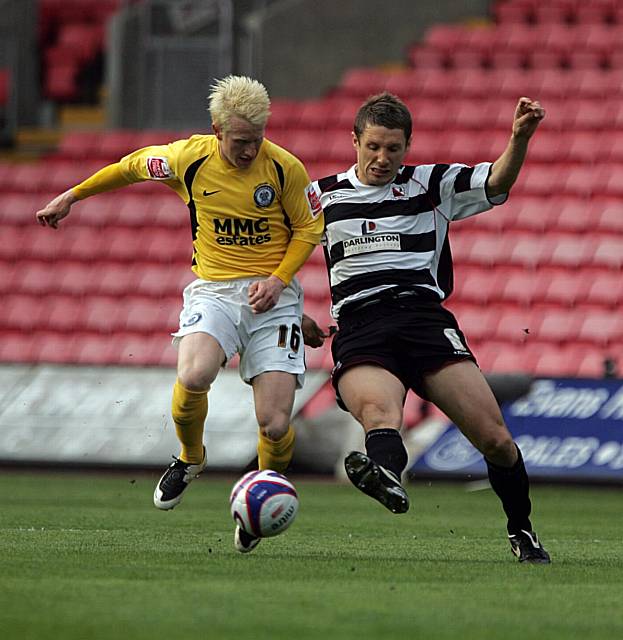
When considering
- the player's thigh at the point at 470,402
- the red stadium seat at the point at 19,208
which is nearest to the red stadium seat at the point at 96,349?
the red stadium seat at the point at 19,208

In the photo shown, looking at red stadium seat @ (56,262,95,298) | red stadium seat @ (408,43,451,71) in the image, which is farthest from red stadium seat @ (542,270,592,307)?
red stadium seat @ (56,262,95,298)

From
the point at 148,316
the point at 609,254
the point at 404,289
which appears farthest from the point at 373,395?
the point at 148,316

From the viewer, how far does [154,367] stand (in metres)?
13.3

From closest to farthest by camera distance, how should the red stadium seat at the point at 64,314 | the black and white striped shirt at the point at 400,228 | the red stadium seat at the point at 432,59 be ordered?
the black and white striped shirt at the point at 400,228 → the red stadium seat at the point at 64,314 → the red stadium seat at the point at 432,59

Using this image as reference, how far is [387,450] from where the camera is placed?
6.03 m

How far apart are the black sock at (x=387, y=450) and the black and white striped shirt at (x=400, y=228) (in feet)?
2.37

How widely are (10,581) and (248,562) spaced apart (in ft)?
3.83

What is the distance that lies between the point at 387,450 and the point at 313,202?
1.41m

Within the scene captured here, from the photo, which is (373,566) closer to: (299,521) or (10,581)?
(10,581)

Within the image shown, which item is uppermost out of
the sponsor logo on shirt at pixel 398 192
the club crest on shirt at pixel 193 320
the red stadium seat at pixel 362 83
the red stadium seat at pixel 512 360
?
the sponsor logo on shirt at pixel 398 192

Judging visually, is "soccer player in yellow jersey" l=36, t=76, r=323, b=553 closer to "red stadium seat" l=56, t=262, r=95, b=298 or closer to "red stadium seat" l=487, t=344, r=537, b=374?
"red stadium seat" l=487, t=344, r=537, b=374

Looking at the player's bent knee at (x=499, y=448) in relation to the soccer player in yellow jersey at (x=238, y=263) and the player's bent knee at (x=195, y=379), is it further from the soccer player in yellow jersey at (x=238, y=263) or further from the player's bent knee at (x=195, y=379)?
the player's bent knee at (x=195, y=379)

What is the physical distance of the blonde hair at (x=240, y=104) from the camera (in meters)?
6.71

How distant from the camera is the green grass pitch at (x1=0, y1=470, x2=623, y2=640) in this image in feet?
15.0
